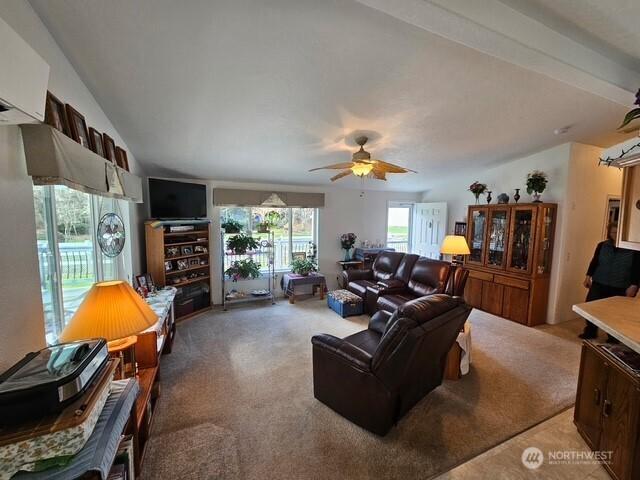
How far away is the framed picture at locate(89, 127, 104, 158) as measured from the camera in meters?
2.03

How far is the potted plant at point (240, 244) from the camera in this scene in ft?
15.0

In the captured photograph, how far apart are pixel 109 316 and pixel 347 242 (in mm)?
4538

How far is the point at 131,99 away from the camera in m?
2.23

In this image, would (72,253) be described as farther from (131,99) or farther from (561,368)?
(561,368)

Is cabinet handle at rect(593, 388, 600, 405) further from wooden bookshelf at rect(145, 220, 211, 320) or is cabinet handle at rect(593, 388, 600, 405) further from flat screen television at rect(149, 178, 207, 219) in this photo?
flat screen television at rect(149, 178, 207, 219)

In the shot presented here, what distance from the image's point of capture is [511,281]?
4074 millimetres

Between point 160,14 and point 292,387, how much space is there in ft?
9.45

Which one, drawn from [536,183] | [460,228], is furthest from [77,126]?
[460,228]

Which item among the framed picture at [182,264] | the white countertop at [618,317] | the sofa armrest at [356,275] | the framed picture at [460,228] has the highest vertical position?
the framed picture at [460,228]

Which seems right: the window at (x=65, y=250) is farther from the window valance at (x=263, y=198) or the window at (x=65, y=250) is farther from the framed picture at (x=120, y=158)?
the window valance at (x=263, y=198)

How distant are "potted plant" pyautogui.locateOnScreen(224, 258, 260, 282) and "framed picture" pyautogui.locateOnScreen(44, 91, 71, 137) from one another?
320 centimetres

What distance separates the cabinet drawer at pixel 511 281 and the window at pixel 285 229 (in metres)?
3.32

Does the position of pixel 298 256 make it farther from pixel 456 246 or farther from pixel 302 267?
pixel 456 246

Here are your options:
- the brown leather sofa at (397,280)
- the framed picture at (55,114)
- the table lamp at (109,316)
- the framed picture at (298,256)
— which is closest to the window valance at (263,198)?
the framed picture at (298,256)
